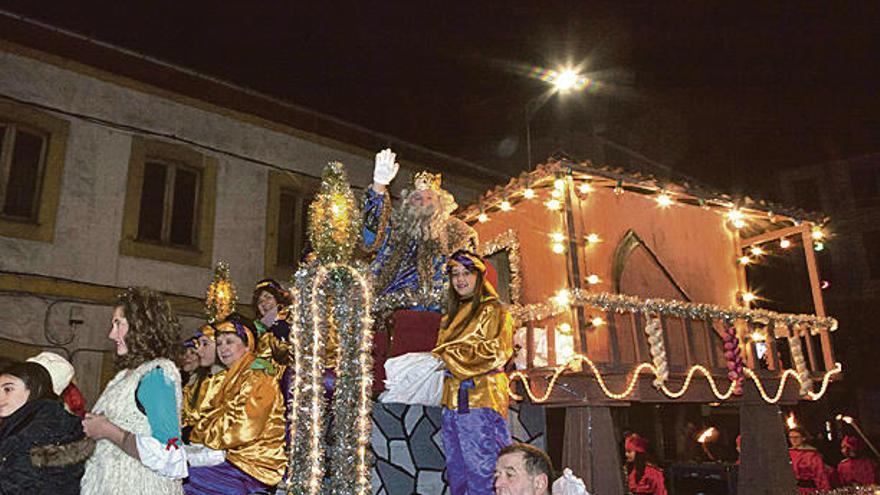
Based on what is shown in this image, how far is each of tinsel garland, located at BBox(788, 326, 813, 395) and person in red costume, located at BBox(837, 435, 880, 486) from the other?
5.67 ft

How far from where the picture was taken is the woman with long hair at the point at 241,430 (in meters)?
4.34

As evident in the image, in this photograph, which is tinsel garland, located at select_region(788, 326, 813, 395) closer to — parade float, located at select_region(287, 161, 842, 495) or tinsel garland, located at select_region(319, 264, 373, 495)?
parade float, located at select_region(287, 161, 842, 495)

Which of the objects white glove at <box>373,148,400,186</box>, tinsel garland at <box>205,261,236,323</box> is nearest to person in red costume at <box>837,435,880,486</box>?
white glove at <box>373,148,400,186</box>

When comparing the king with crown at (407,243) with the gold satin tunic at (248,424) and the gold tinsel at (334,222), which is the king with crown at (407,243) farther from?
the gold satin tunic at (248,424)

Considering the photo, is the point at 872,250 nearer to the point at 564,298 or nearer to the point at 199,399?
the point at 564,298

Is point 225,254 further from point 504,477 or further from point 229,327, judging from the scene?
point 504,477

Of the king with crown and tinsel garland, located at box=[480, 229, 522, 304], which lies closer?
the king with crown

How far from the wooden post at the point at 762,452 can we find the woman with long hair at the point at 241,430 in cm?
686

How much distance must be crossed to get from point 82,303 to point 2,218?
190 centimetres

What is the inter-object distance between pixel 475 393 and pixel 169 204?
985 cm

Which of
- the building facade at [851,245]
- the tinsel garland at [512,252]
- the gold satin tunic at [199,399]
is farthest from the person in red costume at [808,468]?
the building facade at [851,245]

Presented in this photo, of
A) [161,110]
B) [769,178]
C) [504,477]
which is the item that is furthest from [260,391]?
[769,178]

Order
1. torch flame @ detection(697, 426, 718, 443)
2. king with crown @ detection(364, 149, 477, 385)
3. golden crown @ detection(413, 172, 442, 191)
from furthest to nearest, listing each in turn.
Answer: torch flame @ detection(697, 426, 718, 443) → golden crown @ detection(413, 172, 442, 191) → king with crown @ detection(364, 149, 477, 385)

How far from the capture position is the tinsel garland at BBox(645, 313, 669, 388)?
7.55 metres
